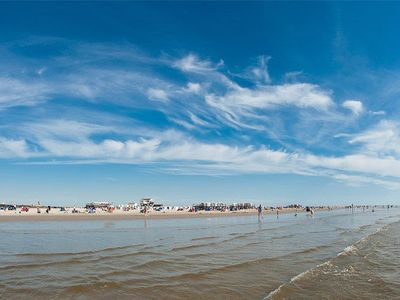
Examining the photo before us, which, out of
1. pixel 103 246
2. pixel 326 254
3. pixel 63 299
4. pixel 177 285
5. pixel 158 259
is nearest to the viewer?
pixel 63 299

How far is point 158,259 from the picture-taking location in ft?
54.1

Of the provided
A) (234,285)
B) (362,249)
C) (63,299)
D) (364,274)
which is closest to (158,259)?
(234,285)

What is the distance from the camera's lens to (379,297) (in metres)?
10.6

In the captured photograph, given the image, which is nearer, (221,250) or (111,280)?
(111,280)

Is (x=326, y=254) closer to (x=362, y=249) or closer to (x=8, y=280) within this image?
(x=362, y=249)

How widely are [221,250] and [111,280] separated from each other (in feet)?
29.5

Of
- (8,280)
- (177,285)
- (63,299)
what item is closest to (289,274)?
(177,285)

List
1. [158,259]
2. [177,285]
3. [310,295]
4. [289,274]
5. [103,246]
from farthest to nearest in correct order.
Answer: [103,246]
[158,259]
[289,274]
[177,285]
[310,295]

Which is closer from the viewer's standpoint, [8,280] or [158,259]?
[8,280]

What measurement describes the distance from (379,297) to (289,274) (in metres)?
3.58

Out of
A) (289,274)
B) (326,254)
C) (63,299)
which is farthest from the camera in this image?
(326,254)

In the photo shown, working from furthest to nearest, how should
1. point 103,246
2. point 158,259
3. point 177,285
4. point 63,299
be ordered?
1. point 103,246
2. point 158,259
3. point 177,285
4. point 63,299

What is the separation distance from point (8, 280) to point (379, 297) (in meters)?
11.9

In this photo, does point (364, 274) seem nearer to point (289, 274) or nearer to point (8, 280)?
point (289, 274)
